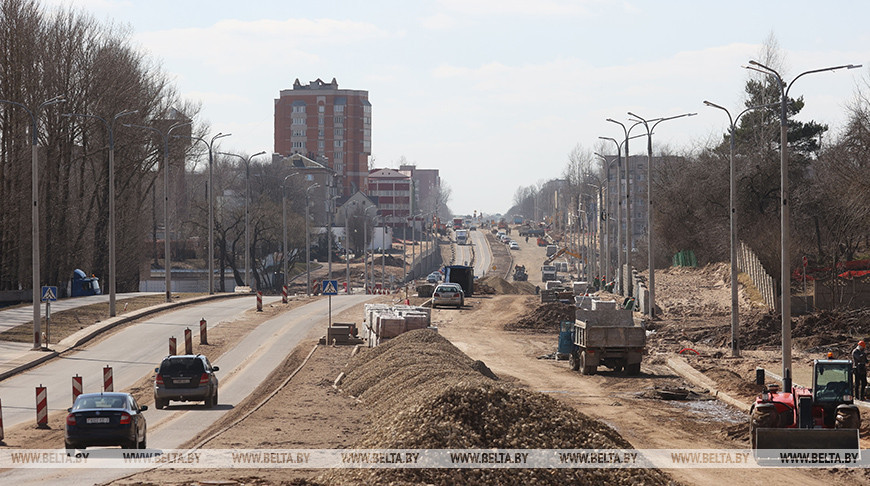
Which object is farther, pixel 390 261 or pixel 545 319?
pixel 390 261

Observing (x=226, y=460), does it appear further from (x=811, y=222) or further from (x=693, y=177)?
(x=693, y=177)

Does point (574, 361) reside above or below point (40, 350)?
below

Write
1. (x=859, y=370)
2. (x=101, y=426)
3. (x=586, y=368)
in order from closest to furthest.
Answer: (x=101, y=426)
(x=859, y=370)
(x=586, y=368)

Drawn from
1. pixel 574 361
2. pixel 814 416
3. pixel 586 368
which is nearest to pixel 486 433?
pixel 814 416

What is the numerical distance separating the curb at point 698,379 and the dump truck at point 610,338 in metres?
1.91

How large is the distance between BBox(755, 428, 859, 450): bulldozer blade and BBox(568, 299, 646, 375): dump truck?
55.0ft

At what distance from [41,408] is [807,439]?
18.8 metres

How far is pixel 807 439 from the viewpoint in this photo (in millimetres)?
20703

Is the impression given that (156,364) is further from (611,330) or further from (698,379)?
(698,379)

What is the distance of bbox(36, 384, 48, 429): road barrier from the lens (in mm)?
26928

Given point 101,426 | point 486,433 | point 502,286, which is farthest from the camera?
point 502,286

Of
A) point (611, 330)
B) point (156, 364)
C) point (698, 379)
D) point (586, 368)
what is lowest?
point (156, 364)

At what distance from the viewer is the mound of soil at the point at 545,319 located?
59.0 metres

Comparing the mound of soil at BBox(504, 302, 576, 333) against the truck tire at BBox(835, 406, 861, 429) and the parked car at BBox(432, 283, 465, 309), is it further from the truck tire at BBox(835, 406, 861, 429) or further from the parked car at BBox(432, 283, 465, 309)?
the truck tire at BBox(835, 406, 861, 429)
